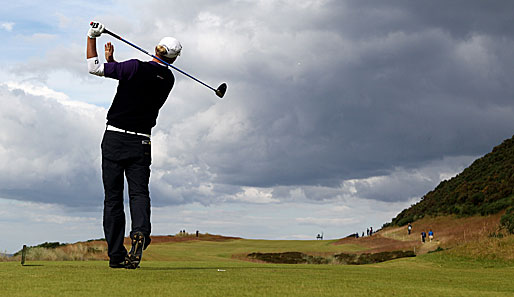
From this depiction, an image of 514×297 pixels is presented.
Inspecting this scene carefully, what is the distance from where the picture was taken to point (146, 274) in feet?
19.7

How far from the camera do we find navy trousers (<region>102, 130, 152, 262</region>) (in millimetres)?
7082

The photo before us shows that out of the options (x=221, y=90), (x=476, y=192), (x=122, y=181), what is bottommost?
(x=122, y=181)

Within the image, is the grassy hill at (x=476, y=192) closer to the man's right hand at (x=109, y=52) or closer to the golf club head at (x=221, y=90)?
the golf club head at (x=221, y=90)

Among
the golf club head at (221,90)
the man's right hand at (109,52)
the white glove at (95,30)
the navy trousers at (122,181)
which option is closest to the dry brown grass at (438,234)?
the golf club head at (221,90)

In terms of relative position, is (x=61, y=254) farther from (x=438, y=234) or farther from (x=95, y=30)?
(x=438, y=234)

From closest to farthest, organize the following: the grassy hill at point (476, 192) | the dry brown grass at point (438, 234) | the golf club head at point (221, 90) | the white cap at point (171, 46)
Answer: the white cap at point (171, 46)
the golf club head at point (221, 90)
the dry brown grass at point (438, 234)
the grassy hill at point (476, 192)

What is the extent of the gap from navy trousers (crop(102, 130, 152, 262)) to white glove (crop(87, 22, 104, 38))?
1.19 m

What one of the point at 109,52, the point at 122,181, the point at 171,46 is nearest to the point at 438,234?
the point at 171,46

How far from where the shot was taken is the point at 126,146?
7.09 metres

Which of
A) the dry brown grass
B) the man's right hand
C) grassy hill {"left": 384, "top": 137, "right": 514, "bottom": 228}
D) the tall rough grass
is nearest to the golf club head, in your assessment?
the man's right hand

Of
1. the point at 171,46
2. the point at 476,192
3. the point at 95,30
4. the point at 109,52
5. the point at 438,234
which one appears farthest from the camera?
the point at 476,192

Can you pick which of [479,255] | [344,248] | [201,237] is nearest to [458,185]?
[344,248]

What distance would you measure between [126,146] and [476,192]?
5166 centimetres

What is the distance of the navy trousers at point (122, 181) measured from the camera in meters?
7.08
